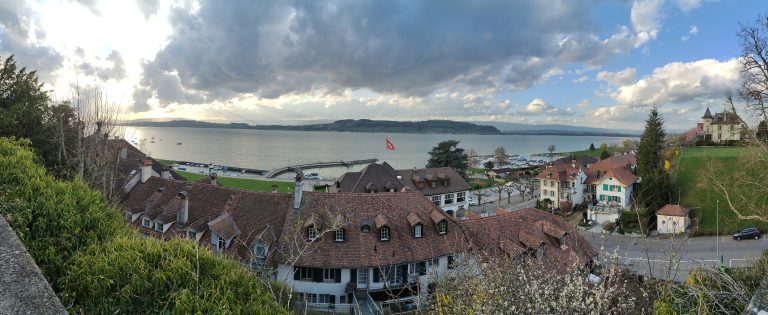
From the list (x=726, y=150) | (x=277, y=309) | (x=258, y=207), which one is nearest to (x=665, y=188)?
(x=726, y=150)

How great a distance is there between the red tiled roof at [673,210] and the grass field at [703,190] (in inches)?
47.9

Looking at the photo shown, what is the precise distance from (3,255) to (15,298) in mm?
1042

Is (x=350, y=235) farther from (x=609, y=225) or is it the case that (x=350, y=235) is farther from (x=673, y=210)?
(x=673, y=210)

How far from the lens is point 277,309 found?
221 inches

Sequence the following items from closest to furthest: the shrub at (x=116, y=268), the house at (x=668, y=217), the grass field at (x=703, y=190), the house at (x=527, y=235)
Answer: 1. the shrub at (x=116, y=268)
2. the house at (x=527, y=235)
3. the grass field at (x=703, y=190)
4. the house at (x=668, y=217)

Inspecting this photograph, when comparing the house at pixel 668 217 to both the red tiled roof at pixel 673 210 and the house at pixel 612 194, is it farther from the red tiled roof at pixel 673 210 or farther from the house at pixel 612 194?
the house at pixel 612 194

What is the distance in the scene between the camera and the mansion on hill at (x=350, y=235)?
67.9ft

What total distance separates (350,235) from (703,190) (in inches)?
1663

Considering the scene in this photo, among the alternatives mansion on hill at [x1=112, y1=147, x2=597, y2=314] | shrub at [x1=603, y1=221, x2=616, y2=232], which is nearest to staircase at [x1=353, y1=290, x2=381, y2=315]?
mansion on hill at [x1=112, y1=147, x2=597, y2=314]

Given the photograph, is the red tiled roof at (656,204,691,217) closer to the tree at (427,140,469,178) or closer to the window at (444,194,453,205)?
the window at (444,194,453,205)

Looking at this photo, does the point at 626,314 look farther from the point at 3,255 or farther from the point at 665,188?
the point at 665,188

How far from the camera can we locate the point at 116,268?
227 inches

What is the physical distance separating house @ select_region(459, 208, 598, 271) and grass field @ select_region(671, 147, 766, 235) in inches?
704

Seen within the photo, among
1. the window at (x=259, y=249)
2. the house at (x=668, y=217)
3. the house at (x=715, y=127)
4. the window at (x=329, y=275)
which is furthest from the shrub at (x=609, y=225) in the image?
the window at (x=259, y=249)
